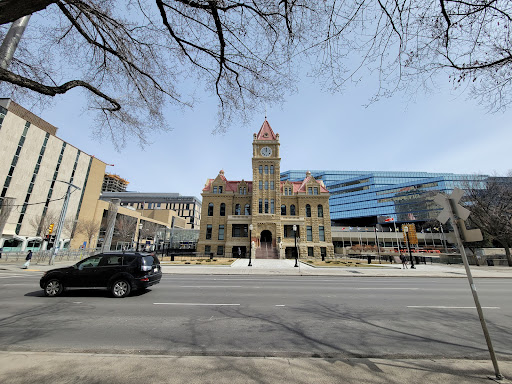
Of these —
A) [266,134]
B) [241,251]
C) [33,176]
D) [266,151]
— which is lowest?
[241,251]

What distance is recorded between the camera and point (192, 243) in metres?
77.2

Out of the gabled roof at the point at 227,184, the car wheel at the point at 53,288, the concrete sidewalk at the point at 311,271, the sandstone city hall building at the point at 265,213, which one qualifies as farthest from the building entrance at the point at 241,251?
the car wheel at the point at 53,288

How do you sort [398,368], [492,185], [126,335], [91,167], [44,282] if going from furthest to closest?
[91,167], [492,185], [44,282], [126,335], [398,368]

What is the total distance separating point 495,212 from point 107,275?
40.6 metres

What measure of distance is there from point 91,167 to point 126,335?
7333cm

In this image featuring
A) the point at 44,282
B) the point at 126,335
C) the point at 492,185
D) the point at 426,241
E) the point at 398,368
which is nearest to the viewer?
the point at 398,368

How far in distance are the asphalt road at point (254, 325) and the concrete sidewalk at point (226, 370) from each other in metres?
0.40

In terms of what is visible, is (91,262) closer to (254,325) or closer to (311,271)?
(254,325)

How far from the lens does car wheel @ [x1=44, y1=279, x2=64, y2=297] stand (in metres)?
8.99

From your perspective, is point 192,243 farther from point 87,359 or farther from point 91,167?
point 87,359

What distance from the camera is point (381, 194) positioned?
90375 mm

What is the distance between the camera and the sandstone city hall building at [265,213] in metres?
39.1

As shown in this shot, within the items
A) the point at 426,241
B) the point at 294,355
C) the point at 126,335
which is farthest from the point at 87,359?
the point at 426,241

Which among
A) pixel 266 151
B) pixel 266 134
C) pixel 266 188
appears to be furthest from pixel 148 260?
pixel 266 134
